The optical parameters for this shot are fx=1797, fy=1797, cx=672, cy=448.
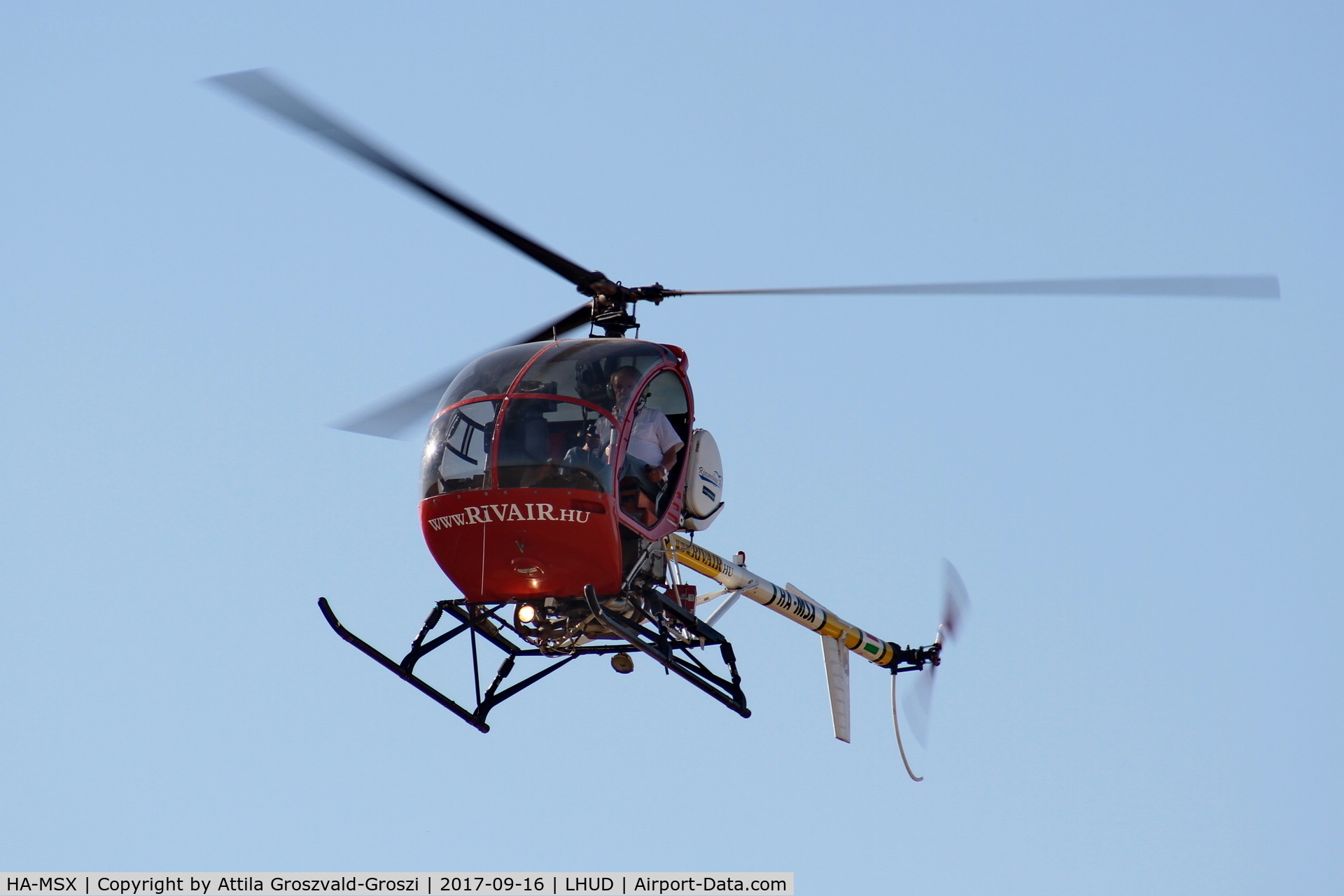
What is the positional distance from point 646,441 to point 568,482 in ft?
4.41

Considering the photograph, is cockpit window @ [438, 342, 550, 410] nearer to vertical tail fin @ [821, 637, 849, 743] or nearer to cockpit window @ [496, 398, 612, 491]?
cockpit window @ [496, 398, 612, 491]

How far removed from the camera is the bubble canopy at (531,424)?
16.7m

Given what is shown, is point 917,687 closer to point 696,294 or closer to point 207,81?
point 696,294

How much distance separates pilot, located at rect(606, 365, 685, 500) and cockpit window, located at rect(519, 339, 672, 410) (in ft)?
0.29

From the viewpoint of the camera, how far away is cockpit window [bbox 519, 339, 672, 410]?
1698 cm

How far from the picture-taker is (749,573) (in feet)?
Result: 72.3

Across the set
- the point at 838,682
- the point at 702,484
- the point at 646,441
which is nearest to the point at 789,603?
the point at 838,682

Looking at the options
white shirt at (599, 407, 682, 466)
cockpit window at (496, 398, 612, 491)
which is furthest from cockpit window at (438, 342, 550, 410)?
white shirt at (599, 407, 682, 466)

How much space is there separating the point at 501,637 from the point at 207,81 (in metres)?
6.52

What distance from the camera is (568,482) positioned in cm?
1666

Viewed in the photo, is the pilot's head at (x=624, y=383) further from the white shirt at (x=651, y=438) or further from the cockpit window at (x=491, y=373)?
the cockpit window at (x=491, y=373)

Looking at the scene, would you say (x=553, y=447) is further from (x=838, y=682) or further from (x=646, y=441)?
(x=838, y=682)

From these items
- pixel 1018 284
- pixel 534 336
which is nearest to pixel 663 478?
pixel 534 336

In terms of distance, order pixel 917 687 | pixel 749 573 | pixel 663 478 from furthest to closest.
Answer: pixel 917 687 → pixel 749 573 → pixel 663 478
